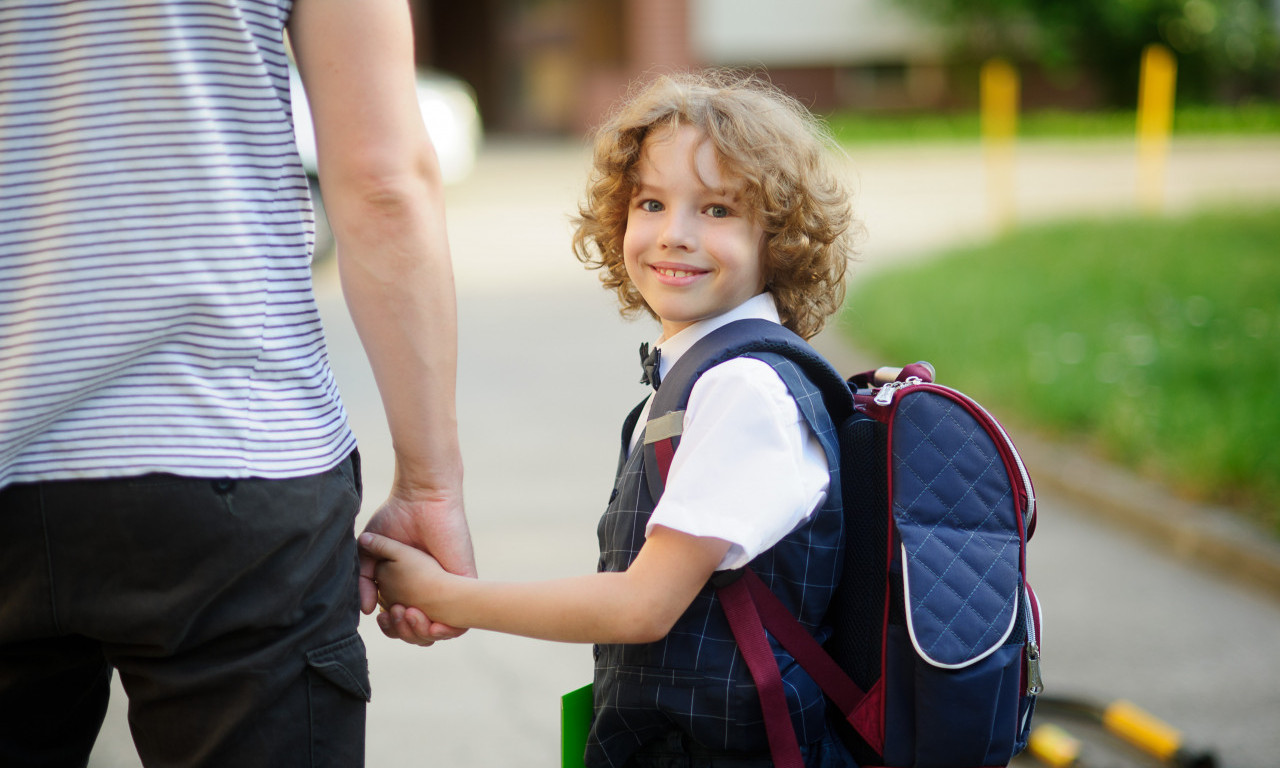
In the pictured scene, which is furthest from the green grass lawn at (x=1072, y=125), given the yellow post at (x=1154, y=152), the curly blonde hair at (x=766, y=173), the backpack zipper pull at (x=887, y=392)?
the backpack zipper pull at (x=887, y=392)

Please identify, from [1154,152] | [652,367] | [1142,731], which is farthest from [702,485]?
[1154,152]

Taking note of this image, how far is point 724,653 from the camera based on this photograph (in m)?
1.56

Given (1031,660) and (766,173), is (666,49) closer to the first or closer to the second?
(766,173)

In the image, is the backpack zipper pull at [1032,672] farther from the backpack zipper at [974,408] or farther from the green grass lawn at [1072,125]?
the green grass lawn at [1072,125]

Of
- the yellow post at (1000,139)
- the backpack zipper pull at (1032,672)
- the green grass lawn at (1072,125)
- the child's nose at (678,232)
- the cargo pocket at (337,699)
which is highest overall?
the child's nose at (678,232)

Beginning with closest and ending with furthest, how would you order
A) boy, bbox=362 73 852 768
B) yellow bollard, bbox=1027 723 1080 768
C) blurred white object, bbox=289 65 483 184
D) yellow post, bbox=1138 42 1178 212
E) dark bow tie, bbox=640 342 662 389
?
boy, bbox=362 73 852 768 → dark bow tie, bbox=640 342 662 389 → yellow bollard, bbox=1027 723 1080 768 → yellow post, bbox=1138 42 1178 212 → blurred white object, bbox=289 65 483 184

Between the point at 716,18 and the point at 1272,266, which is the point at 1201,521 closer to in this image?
the point at 1272,266

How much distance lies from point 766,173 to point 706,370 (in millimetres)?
284

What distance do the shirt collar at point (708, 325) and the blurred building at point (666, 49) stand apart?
22.4 meters

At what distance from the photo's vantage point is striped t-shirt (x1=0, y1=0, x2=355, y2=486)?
49.8 inches

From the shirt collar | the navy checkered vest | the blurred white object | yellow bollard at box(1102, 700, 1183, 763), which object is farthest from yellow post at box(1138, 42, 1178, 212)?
the navy checkered vest

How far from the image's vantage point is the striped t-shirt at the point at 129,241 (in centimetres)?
126

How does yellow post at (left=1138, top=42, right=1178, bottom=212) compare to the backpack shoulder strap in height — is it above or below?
below

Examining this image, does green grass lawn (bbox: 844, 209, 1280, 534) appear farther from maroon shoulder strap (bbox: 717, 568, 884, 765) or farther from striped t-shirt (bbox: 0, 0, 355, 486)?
striped t-shirt (bbox: 0, 0, 355, 486)
